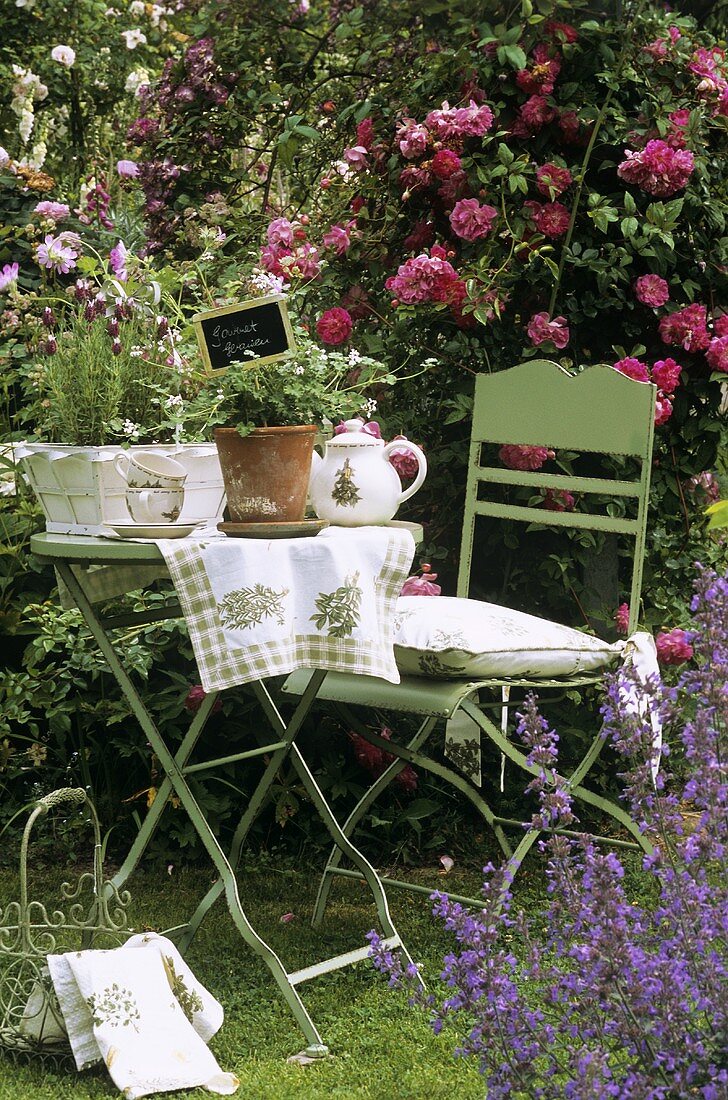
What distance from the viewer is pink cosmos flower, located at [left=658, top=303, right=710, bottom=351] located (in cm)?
335

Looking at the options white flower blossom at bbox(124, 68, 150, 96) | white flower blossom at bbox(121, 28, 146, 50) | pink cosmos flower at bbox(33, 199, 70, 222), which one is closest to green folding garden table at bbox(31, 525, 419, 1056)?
pink cosmos flower at bbox(33, 199, 70, 222)

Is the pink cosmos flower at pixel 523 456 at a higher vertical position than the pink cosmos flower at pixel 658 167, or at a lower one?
lower

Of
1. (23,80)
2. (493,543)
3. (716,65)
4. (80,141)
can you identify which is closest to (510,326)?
(493,543)

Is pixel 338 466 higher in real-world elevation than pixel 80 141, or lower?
lower

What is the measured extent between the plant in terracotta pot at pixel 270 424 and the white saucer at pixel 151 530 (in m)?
0.10

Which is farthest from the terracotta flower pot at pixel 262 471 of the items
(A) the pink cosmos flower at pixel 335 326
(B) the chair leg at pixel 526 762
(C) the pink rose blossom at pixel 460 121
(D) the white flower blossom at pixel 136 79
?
(D) the white flower blossom at pixel 136 79

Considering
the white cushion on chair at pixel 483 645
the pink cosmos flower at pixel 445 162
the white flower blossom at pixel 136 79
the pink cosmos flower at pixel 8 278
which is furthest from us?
the white flower blossom at pixel 136 79

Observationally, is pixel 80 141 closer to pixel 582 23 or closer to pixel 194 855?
pixel 582 23

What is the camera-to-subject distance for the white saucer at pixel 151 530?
2402 millimetres

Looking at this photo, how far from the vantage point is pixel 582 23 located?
3.33m

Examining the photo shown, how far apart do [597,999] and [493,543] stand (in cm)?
205

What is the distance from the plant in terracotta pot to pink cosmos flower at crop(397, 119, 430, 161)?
1017 millimetres

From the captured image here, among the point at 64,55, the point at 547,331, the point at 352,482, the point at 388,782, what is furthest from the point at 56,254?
the point at 64,55

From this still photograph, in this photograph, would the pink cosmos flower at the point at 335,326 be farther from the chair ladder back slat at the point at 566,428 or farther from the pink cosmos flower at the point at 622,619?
the pink cosmos flower at the point at 622,619
